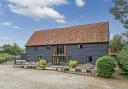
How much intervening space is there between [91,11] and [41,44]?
1486 cm

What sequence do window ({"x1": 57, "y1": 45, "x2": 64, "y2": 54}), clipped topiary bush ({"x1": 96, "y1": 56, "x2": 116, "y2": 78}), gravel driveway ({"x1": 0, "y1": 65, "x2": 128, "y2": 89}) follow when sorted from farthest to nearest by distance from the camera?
window ({"x1": 57, "y1": 45, "x2": 64, "y2": 54}), clipped topiary bush ({"x1": 96, "y1": 56, "x2": 116, "y2": 78}), gravel driveway ({"x1": 0, "y1": 65, "x2": 128, "y2": 89})

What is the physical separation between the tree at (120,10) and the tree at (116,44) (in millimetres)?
2802

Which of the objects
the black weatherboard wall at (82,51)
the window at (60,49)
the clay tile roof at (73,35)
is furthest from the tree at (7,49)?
the window at (60,49)

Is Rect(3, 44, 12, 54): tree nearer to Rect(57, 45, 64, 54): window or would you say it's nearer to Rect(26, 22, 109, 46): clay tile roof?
Rect(26, 22, 109, 46): clay tile roof

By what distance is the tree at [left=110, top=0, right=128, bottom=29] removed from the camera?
31.2 metres

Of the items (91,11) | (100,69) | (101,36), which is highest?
(91,11)

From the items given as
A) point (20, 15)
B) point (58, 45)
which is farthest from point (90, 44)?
point (20, 15)

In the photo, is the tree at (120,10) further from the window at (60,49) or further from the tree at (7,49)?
the tree at (7,49)

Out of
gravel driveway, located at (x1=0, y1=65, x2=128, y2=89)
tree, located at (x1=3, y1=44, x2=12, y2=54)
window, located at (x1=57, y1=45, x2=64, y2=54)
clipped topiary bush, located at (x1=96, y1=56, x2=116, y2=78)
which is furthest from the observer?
tree, located at (x1=3, y1=44, x2=12, y2=54)

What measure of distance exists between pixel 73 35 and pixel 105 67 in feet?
50.2

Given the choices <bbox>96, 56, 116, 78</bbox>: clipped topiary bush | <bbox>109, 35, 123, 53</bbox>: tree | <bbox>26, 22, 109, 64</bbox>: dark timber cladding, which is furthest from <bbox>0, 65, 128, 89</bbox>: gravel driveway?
<bbox>26, 22, 109, 64</bbox>: dark timber cladding

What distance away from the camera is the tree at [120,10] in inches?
1229

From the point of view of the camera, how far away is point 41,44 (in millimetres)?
42094

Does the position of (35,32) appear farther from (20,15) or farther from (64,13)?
(64,13)
